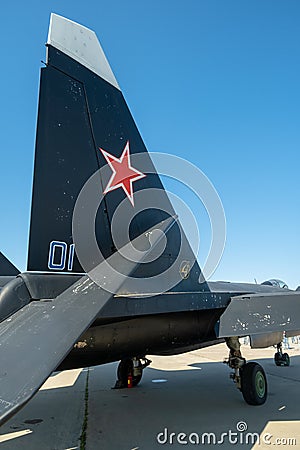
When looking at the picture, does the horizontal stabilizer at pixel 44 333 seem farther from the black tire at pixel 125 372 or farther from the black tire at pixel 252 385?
the black tire at pixel 125 372

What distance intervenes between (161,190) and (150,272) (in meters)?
1.25

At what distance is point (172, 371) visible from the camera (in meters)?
10.9

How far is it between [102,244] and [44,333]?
217 cm

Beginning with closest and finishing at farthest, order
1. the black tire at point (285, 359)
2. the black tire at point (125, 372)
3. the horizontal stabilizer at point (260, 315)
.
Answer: the horizontal stabilizer at point (260, 315), the black tire at point (125, 372), the black tire at point (285, 359)

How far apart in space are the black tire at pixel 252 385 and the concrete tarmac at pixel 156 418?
5.6 inches

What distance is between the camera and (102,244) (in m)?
4.35

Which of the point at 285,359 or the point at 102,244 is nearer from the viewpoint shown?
the point at 102,244

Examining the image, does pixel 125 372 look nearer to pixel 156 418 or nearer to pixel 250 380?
pixel 156 418

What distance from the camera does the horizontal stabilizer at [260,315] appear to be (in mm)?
5133

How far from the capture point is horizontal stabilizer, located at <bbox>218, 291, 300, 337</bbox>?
513 centimetres

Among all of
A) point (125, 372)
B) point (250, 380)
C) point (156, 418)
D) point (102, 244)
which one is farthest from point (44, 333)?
point (125, 372)

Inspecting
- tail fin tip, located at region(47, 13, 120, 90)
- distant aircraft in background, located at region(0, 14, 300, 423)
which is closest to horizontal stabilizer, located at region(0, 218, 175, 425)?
distant aircraft in background, located at region(0, 14, 300, 423)

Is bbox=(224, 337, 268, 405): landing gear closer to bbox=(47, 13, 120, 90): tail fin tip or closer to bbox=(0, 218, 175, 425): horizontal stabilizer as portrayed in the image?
bbox=(0, 218, 175, 425): horizontal stabilizer

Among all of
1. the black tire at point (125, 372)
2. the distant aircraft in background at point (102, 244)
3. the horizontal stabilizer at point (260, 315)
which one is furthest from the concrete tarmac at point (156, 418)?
the horizontal stabilizer at point (260, 315)
